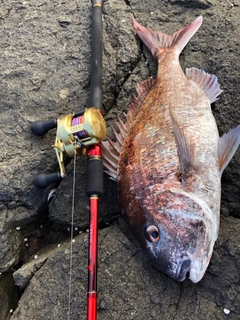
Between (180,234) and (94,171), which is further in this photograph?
(94,171)

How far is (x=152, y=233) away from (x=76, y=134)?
2.51 feet

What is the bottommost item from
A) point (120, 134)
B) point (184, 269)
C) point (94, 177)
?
point (184, 269)

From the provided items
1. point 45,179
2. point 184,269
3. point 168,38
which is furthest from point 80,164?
point 168,38

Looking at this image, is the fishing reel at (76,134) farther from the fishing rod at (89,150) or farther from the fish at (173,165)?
the fish at (173,165)

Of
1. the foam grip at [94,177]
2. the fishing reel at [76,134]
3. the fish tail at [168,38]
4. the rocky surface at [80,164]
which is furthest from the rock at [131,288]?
the fish tail at [168,38]

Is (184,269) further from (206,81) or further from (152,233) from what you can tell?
(206,81)

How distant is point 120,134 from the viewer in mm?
2598

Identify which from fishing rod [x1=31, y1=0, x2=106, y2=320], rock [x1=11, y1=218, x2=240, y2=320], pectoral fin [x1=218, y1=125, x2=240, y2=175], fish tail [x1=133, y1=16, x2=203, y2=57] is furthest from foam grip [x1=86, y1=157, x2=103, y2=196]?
fish tail [x1=133, y1=16, x2=203, y2=57]

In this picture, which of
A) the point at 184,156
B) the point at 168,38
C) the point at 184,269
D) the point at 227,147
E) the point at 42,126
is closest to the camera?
the point at 184,269

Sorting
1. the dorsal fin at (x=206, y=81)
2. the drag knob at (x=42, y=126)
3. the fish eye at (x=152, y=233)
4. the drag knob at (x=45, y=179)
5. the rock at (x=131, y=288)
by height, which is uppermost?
the dorsal fin at (x=206, y=81)

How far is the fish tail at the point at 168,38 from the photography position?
292 cm

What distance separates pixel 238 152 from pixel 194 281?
0.95m

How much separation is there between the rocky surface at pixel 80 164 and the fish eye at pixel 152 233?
9.3 inches

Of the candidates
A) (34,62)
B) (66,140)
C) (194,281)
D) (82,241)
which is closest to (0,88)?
(34,62)
